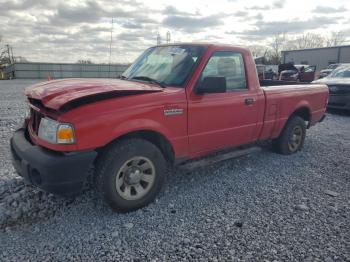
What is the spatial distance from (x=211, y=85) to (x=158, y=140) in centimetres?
91

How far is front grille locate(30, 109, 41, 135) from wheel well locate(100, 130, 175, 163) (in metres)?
0.93

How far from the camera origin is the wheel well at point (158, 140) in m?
3.33

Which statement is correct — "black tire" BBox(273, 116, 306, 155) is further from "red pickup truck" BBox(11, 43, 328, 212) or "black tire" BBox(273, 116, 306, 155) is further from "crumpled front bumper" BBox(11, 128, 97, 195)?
"crumpled front bumper" BBox(11, 128, 97, 195)

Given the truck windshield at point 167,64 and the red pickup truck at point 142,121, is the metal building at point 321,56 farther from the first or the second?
the truck windshield at point 167,64

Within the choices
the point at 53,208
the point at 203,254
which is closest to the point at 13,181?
the point at 53,208

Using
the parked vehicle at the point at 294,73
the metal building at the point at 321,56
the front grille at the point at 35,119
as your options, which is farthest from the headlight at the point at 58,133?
the metal building at the point at 321,56

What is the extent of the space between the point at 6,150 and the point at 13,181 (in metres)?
1.58

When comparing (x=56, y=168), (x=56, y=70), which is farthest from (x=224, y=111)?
(x=56, y=70)

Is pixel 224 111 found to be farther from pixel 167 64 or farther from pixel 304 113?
pixel 304 113

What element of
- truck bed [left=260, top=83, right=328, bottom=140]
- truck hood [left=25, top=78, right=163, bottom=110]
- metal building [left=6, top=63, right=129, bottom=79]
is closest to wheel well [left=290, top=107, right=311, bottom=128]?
truck bed [left=260, top=83, right=328, bottom=140]

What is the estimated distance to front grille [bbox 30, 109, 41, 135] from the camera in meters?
3.31

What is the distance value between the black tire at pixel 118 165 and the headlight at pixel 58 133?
0.43 m

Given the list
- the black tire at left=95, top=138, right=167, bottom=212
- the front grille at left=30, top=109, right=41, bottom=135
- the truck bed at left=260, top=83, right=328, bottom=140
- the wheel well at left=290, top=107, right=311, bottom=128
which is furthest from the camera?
the wheel well at left=290, top=107, right=311, bottom=128

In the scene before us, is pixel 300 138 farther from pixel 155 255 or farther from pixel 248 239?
pixel 155 255
